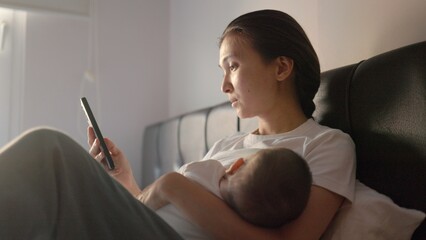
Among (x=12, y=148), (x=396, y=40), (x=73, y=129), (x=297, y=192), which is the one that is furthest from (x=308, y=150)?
(x=73, y=129)

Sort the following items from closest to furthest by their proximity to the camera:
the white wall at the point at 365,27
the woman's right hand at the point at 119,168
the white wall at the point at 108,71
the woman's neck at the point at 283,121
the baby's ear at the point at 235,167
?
the baby's ear at the point at 235,167 → the white wall at the point at 365,27 → the woman's neck at the point at 283,121 → the woman's right hand at the point at 119,168 → the white wall at the point at 108,71

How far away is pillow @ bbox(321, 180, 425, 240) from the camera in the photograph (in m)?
0.75

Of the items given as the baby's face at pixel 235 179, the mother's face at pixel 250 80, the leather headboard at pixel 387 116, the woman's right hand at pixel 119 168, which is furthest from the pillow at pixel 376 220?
the woman's right hand at pixel 119 168

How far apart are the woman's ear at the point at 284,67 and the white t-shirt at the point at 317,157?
0.39 ft

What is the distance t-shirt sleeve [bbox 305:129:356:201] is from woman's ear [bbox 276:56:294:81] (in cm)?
19

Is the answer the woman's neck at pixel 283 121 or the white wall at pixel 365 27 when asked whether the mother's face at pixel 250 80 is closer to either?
the woman's neck at pixel 283 121

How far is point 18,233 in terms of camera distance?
1.81 ft

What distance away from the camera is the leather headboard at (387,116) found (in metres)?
0.75

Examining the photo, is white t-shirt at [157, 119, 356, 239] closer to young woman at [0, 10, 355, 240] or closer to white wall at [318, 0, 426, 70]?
young woman at [0, 10, 355, 240]

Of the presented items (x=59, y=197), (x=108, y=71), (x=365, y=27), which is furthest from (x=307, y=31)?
(x=108, y=71)

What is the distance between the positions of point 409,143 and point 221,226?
34 cm

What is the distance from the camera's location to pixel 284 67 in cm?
101

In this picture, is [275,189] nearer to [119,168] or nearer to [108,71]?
[119,168]

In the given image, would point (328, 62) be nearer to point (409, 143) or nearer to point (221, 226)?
point (409, 143)
